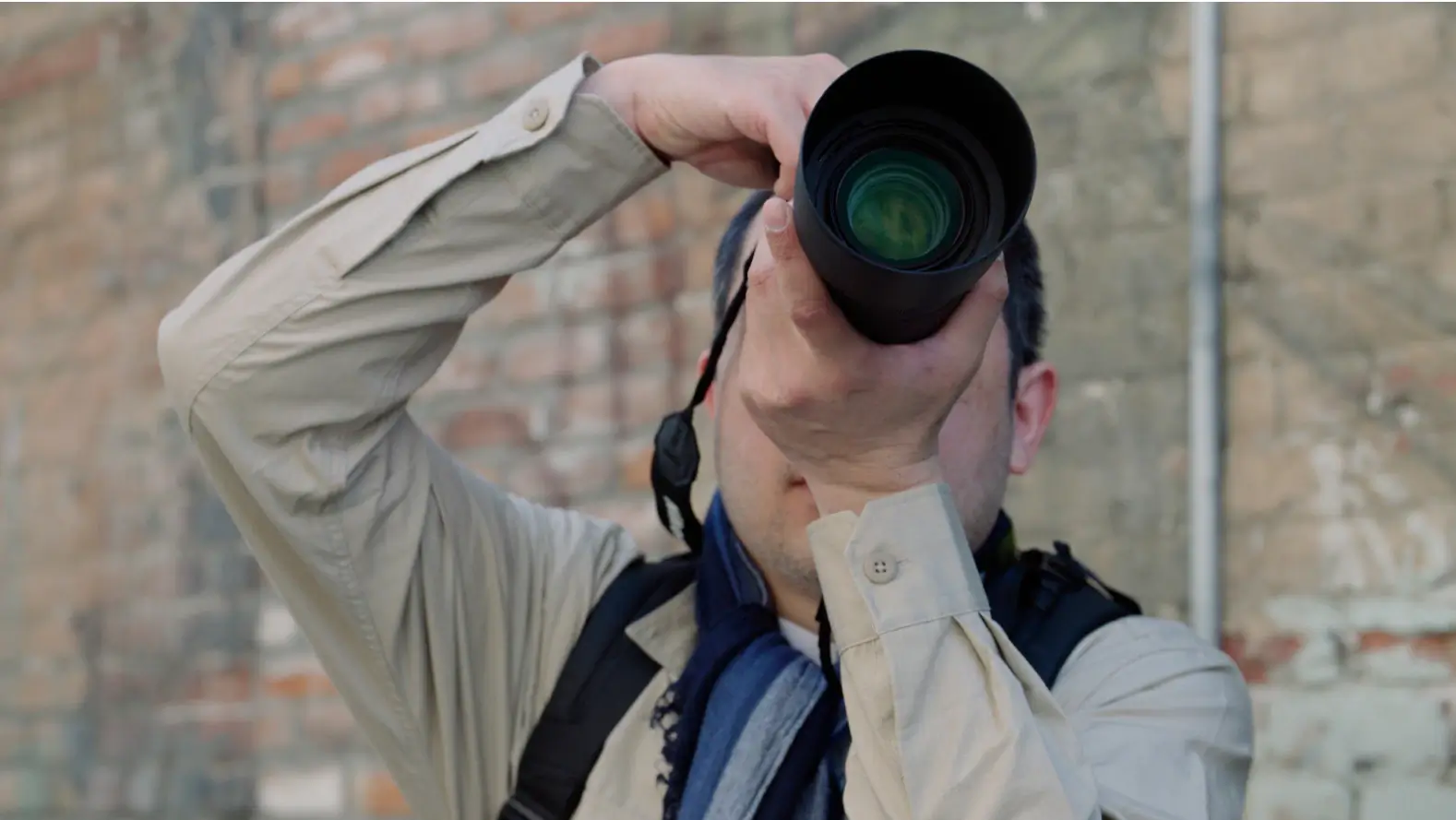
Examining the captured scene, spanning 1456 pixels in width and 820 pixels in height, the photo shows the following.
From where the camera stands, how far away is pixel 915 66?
2.88 ft

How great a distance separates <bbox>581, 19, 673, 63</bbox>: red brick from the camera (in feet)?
7.19

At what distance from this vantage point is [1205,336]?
5.59 ft

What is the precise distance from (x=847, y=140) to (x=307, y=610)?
0.62 meters

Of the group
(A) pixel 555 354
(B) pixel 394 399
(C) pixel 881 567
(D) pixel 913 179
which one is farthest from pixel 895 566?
(A) pixel 555 354

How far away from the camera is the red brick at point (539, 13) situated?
227 centimetres

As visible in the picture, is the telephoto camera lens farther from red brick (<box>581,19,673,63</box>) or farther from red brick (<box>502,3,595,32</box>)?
red brick (<box>502,3,595,32</box>)

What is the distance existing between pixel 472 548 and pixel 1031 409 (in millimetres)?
523

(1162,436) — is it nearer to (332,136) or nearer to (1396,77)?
(1396,77)

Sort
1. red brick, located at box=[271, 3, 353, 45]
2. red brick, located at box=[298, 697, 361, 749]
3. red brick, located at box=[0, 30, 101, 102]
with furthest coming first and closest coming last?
red brick, located at box=[0, 30, 101, 102] → red brick, located at box=[271, 3, 353, 45] → red brick, located at box=[298, 697, 361, 749]

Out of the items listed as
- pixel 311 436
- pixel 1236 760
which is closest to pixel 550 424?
pixel 311 436

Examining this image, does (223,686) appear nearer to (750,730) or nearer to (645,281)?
(645,281)

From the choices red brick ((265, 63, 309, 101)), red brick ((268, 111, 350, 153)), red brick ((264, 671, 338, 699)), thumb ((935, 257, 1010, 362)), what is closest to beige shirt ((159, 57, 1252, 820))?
thumb ((935, 257, 1010, 362))

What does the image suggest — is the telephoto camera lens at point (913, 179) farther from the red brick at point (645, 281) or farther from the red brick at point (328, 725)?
the red brick at point (328, 725)

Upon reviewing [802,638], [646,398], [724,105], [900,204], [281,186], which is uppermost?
[281,186]
